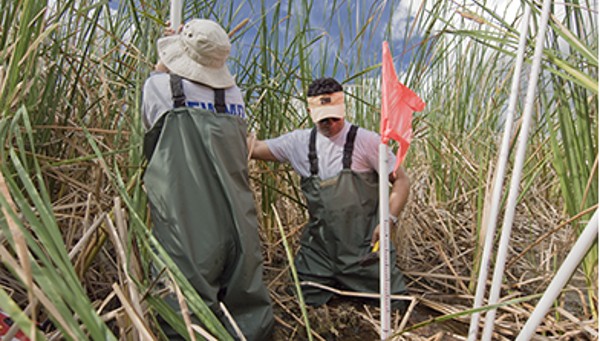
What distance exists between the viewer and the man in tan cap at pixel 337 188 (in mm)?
1747

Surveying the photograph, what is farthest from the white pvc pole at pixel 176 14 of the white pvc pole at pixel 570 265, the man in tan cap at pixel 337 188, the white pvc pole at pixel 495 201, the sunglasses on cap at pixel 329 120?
the white pvc pole at pixel 570 265

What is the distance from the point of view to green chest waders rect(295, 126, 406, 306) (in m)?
1.75

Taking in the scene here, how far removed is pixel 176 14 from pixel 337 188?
0.87 meters

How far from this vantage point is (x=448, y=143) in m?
2.24

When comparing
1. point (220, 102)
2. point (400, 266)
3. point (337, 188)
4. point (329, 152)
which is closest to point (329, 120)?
point (329, 152)

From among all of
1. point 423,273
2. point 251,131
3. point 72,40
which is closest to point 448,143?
point 423,273

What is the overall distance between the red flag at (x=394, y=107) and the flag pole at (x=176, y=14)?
72cm

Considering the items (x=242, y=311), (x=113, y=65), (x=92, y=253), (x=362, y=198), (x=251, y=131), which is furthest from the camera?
(x=251, y=131)

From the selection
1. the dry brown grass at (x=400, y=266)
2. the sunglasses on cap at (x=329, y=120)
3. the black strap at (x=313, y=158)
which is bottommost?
the dry brown grass at (x=400, y=266)

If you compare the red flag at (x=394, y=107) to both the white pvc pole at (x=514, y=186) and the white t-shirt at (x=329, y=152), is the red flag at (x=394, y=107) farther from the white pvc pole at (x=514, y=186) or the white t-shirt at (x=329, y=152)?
the white t-shirt at (x=329, y=152)

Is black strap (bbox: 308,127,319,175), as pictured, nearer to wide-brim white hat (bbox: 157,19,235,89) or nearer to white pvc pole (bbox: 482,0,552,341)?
wide-brim white hat (bbox: 157,19,235,89)

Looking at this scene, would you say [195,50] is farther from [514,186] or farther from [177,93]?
Answer: [514,186]

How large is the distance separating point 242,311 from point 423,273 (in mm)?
947

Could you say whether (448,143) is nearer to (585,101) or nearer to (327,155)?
(327,155)
